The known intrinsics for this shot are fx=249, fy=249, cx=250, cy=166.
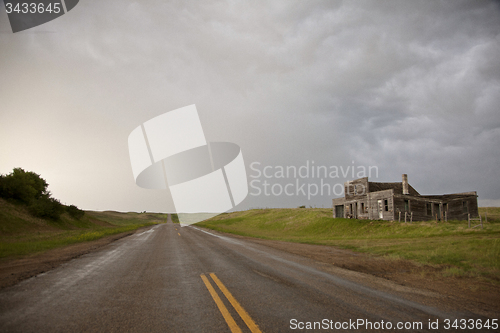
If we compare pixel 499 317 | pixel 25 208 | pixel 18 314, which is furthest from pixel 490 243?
pixel 25 208

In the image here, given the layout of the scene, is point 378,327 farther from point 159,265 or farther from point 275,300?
point 159,265

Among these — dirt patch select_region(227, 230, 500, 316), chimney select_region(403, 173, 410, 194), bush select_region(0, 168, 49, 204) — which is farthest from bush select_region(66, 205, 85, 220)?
chimney select_region(403, 173, 410, 194)

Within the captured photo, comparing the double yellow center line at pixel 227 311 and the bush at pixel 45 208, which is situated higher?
the bush at pixel 45 208

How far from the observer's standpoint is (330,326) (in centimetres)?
368

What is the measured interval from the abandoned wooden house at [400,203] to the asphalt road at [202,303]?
28.0 meters

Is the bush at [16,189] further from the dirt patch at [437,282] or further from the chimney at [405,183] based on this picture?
the chimney at [405,183]

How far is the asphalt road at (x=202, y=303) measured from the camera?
3744mm

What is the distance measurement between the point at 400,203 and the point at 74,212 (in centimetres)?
5858

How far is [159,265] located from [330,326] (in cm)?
668

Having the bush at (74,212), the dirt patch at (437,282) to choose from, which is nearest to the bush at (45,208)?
the bush at (74,212)

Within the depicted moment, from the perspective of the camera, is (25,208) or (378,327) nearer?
(378,327)

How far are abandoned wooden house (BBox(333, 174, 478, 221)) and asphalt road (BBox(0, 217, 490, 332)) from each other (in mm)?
27977

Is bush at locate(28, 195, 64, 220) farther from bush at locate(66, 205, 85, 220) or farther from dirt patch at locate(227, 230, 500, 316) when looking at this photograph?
dirt patch at locate(227, 230, 500, 316)

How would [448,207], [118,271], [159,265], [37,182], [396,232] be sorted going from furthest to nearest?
1. [37,182]
2. [448,207]
3. [396,232]
4. [159,265]
5. [118,271]
